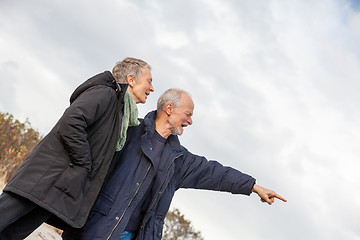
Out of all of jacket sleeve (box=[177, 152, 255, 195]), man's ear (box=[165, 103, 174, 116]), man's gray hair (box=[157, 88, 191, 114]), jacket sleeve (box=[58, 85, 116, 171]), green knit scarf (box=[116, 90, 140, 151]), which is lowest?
jacket sleeve (box=[58, 85, 116, 171])

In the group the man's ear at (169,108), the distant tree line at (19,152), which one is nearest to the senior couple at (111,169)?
the man's ear at (169,108)

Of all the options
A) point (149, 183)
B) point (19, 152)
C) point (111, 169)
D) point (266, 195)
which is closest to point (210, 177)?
point (266, 195)

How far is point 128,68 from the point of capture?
425 cm

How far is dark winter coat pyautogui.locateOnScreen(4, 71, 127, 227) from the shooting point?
3436 millimetres

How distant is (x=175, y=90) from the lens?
4.60 m

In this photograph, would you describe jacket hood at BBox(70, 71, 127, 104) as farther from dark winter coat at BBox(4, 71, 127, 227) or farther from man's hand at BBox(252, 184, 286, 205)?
man's hand at BBox(252, 184, 286, 205)

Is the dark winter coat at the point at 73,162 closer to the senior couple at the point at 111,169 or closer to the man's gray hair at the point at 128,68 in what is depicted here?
the senior couple at the point at 111,169

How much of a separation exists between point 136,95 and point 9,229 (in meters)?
1.55

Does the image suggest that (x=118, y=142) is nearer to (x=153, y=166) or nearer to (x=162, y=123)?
(x=153, y=166)

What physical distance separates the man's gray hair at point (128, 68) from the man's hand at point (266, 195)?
1.78 metres

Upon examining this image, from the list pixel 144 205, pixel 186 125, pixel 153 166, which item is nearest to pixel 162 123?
pixel 186 125

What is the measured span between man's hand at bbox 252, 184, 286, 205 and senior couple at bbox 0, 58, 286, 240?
0.01 m

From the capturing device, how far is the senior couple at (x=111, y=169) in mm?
3459

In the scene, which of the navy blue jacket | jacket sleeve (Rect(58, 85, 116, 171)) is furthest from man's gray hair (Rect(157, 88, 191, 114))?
jacket sleeve (Rect(58, 85, 116, 171))
